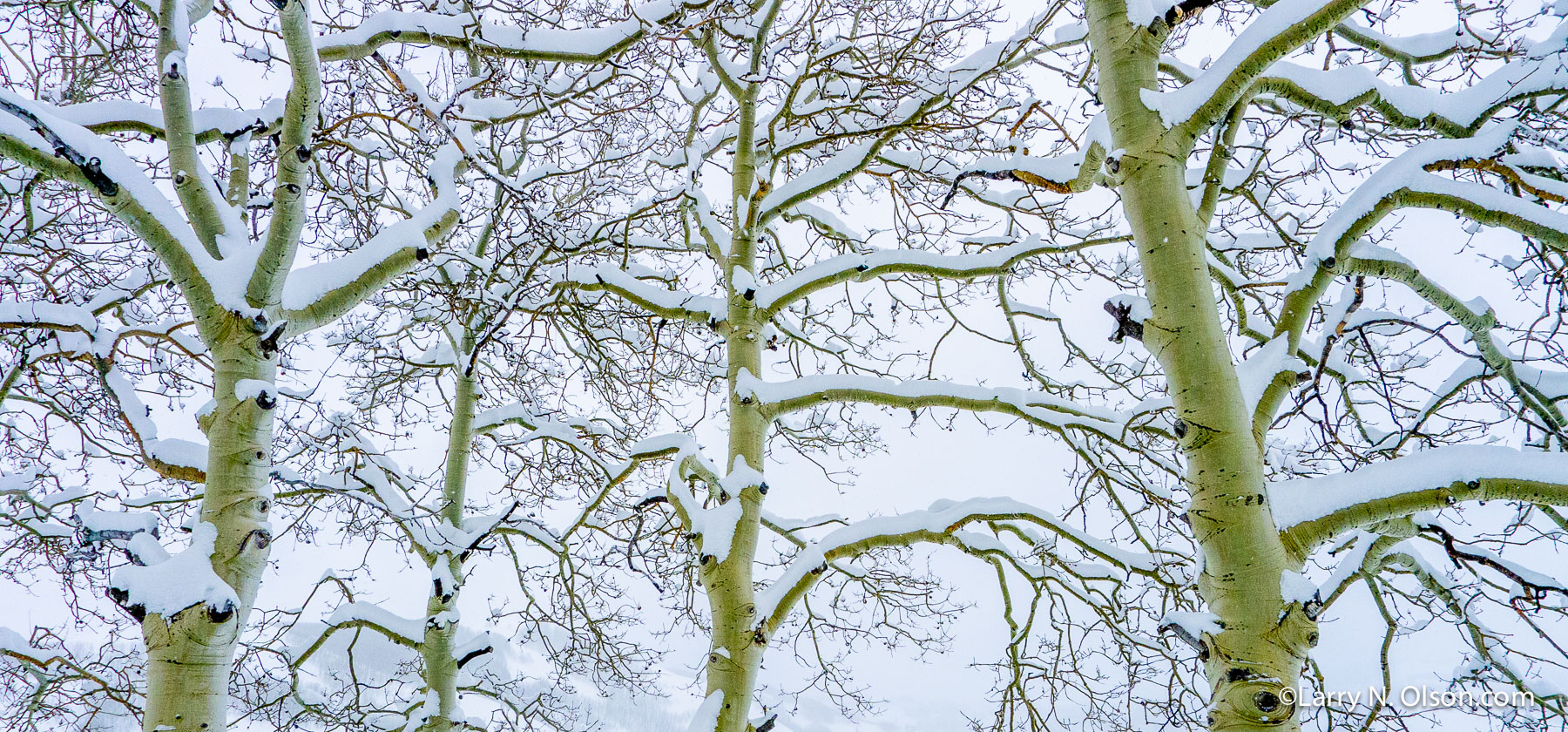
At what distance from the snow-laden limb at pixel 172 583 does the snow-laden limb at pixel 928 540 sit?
235 cm

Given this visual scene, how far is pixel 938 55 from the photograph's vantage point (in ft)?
14.7

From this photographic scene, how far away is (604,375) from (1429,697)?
394cm

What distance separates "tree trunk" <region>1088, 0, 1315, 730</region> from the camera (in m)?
2.15

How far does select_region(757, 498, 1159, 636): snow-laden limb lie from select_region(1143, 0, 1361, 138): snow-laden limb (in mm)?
1859

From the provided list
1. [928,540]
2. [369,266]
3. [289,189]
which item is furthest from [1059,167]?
[289,189]

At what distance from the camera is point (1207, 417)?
2.43 meters

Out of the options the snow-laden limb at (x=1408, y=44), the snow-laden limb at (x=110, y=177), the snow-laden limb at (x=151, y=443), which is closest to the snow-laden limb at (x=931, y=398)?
the snow-laden limb at (x=1408, y=44)

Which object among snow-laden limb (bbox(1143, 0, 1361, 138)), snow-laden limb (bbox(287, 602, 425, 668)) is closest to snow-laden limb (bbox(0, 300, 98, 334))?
snow-laden limb (bbox(287, 602, 425, 668))

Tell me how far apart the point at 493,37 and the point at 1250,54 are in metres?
3.17

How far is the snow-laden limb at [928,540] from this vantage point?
3529 mm

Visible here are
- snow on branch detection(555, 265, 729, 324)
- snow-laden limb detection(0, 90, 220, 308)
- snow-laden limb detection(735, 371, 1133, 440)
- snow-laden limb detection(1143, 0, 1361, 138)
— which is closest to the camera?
snow-laden limb detection(1143, 0, 1361, 138)

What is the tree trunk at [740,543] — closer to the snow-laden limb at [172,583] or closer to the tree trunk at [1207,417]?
the snow-laden limb at [172,583]

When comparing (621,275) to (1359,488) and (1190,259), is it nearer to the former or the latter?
(1190,259)

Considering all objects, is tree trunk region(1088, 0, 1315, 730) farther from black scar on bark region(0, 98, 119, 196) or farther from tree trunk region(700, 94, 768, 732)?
black scar on bark region(0, 98, 119, 196)
